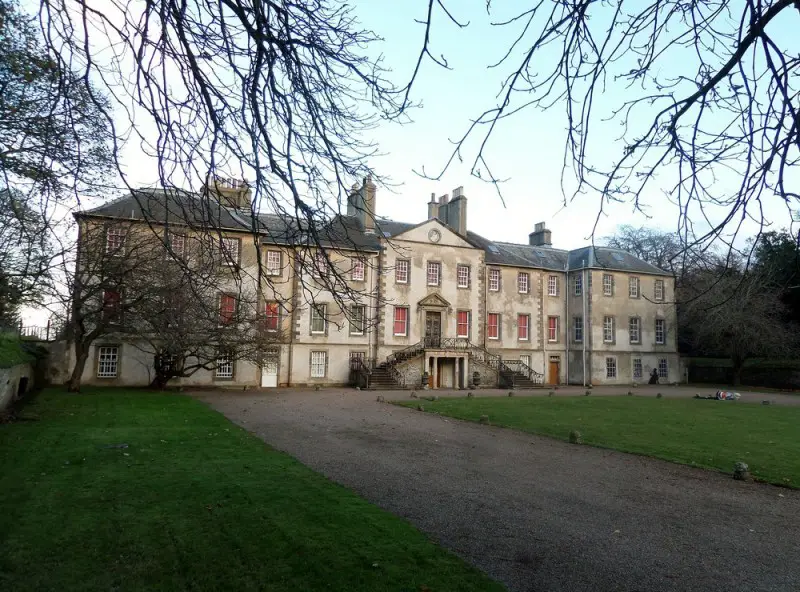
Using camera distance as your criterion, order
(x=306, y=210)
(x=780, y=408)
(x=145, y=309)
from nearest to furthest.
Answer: (x=306, y=210) → (x=145, y=309) → (x=780, y=408)

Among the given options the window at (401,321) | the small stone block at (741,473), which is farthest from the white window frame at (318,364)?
the small stone block at (741,473)

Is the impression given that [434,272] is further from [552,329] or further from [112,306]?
[112,306]

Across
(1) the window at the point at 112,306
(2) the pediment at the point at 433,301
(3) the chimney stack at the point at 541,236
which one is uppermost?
(3) the chimney stack at the point at 541,236

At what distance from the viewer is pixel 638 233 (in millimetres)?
64438

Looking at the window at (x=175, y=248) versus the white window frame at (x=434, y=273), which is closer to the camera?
the window at (x=175, y=248)

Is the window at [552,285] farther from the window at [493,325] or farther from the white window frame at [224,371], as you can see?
the white window frame at [224,371]

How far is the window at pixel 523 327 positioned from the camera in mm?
38812

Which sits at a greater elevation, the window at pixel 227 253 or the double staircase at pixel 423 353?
the window at pixel 227 253

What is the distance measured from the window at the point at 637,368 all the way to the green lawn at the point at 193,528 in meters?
36.5

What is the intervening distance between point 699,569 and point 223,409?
16491 millimetres

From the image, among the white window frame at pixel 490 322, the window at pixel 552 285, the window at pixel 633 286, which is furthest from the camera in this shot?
the window at pixel 633 286

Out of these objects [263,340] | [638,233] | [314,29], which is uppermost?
[638,233]

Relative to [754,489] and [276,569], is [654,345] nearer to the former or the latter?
[754,489]

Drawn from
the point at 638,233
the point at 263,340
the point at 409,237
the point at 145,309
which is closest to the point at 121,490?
the point at 145,309
